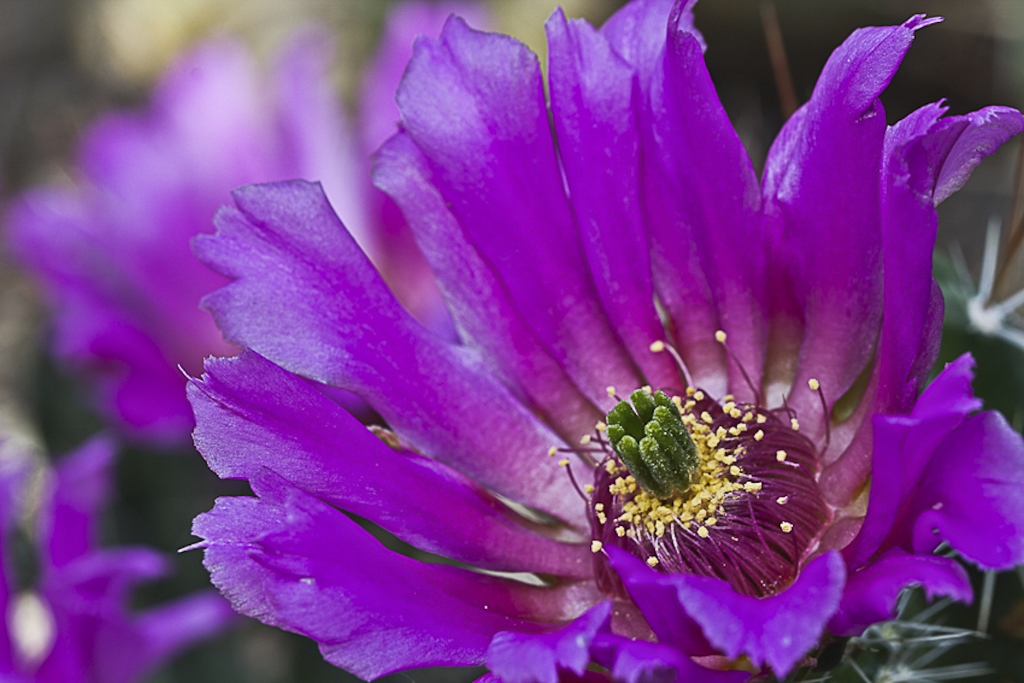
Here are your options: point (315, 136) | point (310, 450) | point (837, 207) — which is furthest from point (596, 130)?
point (315, 136)

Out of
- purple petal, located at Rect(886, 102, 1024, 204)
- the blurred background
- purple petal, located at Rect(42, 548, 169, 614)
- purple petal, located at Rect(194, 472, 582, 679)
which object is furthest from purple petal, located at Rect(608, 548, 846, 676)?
purple petal, located at Rect(42, 548, 169, 614)

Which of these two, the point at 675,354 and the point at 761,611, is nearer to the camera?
the point at 761,611

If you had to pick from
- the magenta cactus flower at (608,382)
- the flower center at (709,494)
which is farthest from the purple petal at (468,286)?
the flower center at (709,494)

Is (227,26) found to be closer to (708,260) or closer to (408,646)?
(708,260)

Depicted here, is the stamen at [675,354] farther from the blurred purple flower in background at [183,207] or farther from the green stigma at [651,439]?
the blurred purple flower in background at [183,207]

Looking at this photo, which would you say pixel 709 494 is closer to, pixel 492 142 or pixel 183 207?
pixel 492 142

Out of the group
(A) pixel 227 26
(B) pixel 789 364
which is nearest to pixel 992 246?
(B) pixel 789 364

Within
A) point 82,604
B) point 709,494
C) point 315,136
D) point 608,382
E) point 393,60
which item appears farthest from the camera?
point 315,136
